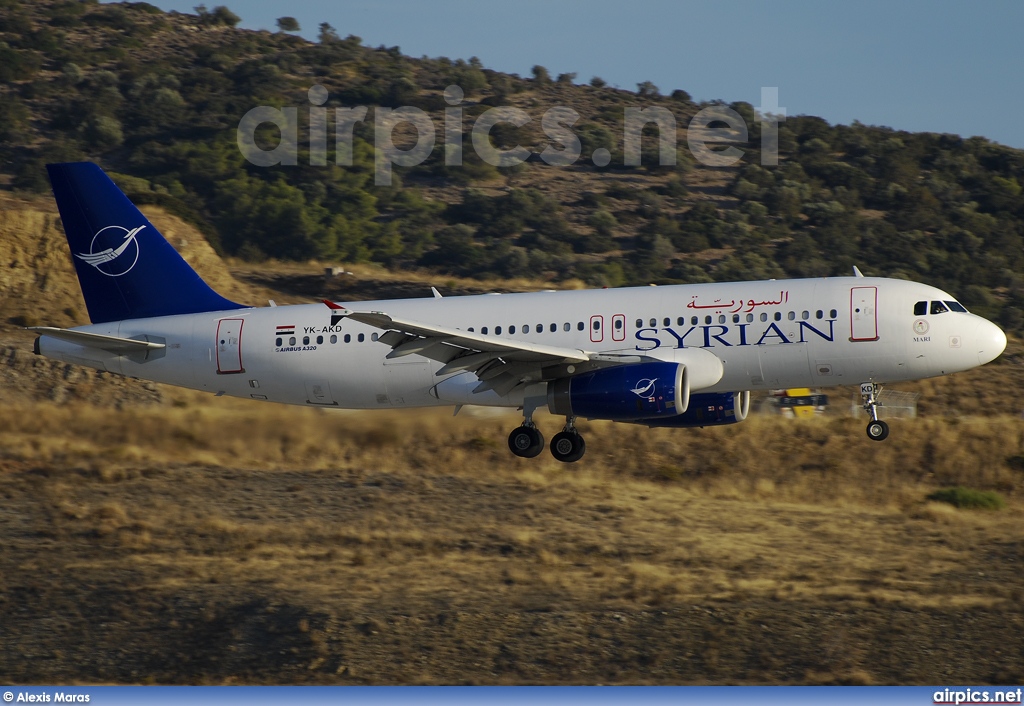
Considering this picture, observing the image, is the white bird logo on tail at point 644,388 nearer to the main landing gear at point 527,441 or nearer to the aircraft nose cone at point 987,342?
the main landing gear at point 527,441

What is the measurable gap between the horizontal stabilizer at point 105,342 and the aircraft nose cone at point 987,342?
21.4 m

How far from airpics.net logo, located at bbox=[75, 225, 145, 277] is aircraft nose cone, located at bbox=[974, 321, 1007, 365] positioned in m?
22.8

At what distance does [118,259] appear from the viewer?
33719 mm

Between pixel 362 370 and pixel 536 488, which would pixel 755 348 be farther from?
pixel 536 488

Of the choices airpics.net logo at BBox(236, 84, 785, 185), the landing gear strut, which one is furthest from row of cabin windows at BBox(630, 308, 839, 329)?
airpics.net logo at BBox(236, 84, 785, 185)

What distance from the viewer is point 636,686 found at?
101 ft

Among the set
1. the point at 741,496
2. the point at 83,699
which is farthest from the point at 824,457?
the point at 83,699

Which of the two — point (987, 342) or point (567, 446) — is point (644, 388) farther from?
point (987, 342)

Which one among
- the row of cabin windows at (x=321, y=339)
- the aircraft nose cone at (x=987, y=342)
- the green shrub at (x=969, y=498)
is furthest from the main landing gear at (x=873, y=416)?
the green shrub at (x=969, y=498)

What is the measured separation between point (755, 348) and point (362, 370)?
10.3 meters

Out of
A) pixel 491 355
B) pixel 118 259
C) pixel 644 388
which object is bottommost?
pixel 644 388

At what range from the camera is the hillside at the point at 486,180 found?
252ft

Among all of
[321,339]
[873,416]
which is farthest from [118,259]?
[873,416]

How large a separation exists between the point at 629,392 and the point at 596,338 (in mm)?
2354
